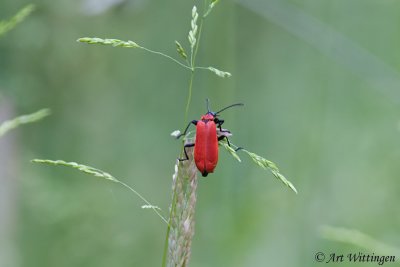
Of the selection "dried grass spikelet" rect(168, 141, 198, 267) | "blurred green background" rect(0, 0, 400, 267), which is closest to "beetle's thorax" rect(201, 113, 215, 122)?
"dried grass spikelet" rect(168, 141, 198, 267)

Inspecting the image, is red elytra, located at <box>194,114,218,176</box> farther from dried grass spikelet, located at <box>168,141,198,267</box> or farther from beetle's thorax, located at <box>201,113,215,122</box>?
dried grass spikelet, located at <box>168,141,198,267</box>

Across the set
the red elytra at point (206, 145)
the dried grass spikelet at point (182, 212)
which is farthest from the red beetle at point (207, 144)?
the dried grass spikelet at point (182, 212)

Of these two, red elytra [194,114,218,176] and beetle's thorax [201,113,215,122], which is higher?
beetle's thorax [201,113,215,122]

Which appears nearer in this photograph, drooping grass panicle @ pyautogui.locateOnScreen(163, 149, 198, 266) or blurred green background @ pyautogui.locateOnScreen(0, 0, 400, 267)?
drooping grass panicle @ pyautogui.locateOnScreen(163, 149, 198, 266)

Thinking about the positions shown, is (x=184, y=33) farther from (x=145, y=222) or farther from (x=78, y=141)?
(x=145, y=222)

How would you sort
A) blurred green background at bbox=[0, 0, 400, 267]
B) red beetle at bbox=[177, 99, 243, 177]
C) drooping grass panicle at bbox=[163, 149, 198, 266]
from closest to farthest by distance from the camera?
drooping grass panicle at bbox=[163, 149, 198, 266]
red beetle at bbox=[177, 99, 243, 177]
blurred green background at bbox=[0, 0, 400, 267]

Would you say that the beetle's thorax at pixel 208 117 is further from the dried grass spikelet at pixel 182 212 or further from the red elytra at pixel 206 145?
the dried grass spikelet at pixel 182 212
